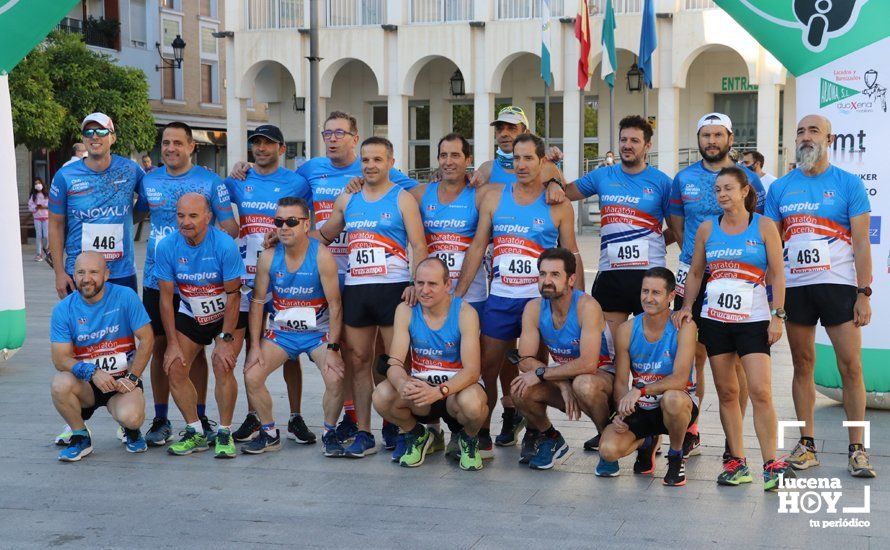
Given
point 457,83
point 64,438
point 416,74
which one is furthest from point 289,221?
point 457,83

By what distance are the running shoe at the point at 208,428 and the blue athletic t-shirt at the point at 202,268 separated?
0.75 meters

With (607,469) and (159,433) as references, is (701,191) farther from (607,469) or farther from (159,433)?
(159,433)

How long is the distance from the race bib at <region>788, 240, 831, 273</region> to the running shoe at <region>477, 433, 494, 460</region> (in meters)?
2.13

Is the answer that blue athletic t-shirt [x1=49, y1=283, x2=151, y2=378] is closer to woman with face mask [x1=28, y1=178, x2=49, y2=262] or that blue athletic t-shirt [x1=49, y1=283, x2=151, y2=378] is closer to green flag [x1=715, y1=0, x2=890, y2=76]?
green flag [x1=715, y1=0, x2=890, y2=76]

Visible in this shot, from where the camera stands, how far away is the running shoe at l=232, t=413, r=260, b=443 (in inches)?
304

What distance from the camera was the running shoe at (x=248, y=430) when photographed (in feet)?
25.3

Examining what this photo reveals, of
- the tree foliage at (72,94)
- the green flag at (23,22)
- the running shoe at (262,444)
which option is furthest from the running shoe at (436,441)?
the tree foliage at (72,94)

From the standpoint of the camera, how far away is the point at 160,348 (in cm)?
771

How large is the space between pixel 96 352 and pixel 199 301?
2.31ft

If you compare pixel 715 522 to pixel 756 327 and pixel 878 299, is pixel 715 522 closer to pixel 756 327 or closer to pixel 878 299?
pixel 756 327

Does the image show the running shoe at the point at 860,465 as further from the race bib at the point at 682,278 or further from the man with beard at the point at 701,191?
the race bib at the point at 682,278

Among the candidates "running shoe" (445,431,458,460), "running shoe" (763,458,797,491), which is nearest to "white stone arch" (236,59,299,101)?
"running shoe" (445,431,458,460)

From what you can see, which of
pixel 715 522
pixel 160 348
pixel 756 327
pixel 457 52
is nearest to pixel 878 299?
pixel 756 327

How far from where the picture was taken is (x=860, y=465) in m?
6.64
